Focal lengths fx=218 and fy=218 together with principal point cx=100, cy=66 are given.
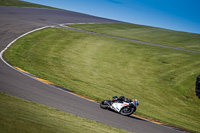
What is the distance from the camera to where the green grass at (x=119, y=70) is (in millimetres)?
15516

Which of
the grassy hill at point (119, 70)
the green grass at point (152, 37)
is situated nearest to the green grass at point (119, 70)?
the grassy hill at point (119, 70)

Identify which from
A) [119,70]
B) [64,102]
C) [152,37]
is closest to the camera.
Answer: [64,102]

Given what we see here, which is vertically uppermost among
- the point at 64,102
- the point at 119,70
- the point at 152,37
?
the point at 152,37

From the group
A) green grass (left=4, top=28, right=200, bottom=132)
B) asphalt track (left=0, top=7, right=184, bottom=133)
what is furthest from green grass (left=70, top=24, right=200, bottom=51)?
asphalt track (left=0, top=7, right=184, bottom=133)

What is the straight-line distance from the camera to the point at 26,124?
566cm

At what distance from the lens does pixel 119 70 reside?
21266 millimetres

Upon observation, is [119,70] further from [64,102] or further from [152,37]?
[152,37]

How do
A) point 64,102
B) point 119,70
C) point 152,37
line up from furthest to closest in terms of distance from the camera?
point 152,37 < point 119,70 < point 64,102

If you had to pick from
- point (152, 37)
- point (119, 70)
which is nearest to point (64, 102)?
point (119, 70)

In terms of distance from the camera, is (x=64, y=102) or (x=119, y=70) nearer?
(x=64, y=102)

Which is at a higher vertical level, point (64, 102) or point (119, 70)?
point (119, 70)

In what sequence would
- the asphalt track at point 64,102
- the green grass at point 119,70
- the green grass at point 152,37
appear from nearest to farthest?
1. the asphalt track at point 64,102
2. the green grass at point 119,70
3. the green grass at point 152,37

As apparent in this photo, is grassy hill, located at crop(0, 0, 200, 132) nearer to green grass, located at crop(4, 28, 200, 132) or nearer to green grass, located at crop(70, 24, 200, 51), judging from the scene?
green grass, located at crop(4, 28, 200, 132)

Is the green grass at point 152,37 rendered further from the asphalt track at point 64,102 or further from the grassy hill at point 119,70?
the asphalt track at point 64,102
